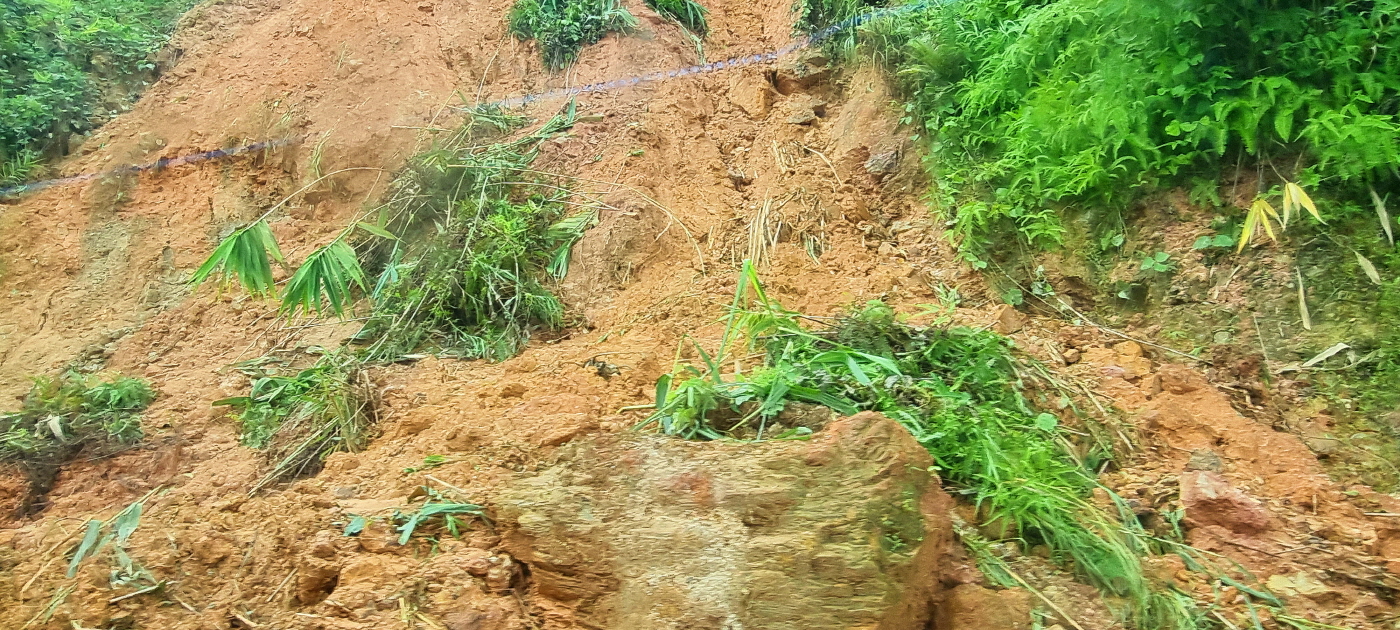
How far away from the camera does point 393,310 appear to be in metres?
4.41

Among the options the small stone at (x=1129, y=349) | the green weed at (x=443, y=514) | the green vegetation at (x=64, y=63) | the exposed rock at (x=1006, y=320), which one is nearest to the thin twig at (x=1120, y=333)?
the small stone at (x=1129, y=349)

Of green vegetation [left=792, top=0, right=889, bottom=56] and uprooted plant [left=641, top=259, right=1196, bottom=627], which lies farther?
green vegetation [left=792, top=0, right=889, bottom=56]

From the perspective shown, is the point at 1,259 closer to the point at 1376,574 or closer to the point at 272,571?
the point at 272,571

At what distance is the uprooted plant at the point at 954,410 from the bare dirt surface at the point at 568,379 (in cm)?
16

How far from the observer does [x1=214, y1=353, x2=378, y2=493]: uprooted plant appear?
343cm

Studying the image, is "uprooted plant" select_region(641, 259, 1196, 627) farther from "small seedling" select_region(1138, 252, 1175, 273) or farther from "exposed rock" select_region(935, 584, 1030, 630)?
"small seedling" select_region(1138, 252, 1175, 273)

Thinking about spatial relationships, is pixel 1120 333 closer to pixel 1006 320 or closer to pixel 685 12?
pixel 1006 320

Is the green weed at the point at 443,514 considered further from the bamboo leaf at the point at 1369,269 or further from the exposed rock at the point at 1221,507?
the bamboo leaf at the point at 1369,269

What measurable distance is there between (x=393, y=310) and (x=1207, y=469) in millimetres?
3750

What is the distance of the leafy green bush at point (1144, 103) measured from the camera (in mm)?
3105

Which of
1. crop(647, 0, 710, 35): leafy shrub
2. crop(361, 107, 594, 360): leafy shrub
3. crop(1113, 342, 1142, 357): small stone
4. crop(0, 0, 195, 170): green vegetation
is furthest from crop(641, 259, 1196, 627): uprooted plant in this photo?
crop(0, 0, 195, 170): green vegetation

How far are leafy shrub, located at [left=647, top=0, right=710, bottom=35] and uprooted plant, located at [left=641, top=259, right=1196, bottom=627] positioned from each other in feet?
11.2

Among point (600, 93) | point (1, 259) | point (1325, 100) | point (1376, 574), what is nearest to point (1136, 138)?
point (1325, 100)

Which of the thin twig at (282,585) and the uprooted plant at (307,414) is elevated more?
the thin twig at (282,585)
